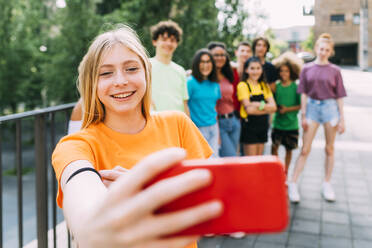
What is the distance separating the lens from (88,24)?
376 inches

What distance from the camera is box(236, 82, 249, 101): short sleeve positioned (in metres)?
4.44

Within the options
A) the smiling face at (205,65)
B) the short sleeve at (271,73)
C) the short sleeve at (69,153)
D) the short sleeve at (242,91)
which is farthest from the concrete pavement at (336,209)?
the short sleeve at (69,153)

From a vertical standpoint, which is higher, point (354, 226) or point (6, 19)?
point (6, 19)

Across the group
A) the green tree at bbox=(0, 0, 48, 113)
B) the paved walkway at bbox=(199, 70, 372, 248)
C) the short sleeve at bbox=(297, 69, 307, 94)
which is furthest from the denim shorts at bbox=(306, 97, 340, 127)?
the green tree at bbox=(0, 0, 48, 113)

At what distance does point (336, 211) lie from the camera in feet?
14.3

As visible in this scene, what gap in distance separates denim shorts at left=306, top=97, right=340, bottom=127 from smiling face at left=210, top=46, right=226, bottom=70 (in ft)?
4.01

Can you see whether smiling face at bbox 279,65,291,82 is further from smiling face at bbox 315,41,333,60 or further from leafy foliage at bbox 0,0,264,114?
leafy foliage at bbox 0,0,264,114

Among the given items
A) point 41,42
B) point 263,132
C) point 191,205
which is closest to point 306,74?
point 263,132

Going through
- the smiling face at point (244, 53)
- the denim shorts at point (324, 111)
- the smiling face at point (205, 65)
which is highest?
the smiling face at point (244, 53)

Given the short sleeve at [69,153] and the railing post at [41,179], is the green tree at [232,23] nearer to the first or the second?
the railing post at [41,179]

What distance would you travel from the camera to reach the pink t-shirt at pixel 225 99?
4426 mm

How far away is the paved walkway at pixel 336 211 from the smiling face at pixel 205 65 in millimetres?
1417

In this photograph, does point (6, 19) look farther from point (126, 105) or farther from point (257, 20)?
point (126, 105)

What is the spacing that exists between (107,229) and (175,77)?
3.26 metres
